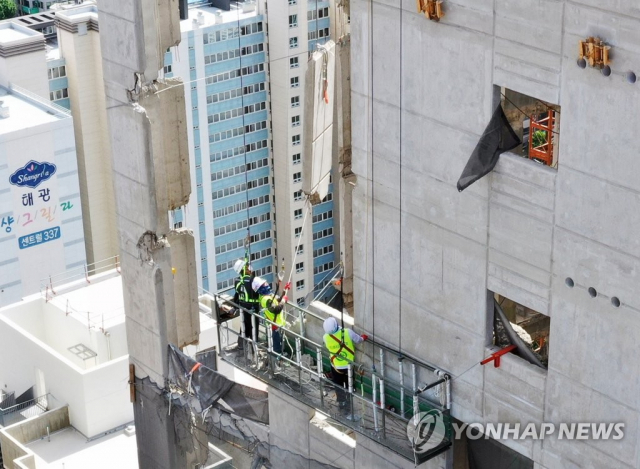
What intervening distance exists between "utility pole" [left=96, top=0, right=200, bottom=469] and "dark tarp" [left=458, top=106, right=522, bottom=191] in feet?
40.5

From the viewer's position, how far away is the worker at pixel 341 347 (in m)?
34.0

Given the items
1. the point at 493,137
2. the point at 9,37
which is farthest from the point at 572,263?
the point at 9,37

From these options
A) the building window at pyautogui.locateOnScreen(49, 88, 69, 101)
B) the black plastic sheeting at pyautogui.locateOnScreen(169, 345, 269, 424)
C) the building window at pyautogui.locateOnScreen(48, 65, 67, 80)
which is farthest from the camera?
the building window at pyautogui.locateOnScreen(49, 88, 69, 101)

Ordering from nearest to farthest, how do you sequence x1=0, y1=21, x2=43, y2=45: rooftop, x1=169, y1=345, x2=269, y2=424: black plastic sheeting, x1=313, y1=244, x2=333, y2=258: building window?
x1=169, y1=345, x2=269, y2=424: black plastic sheeting < x1=0, y1=21, x2=43, y2=45: rooftop < x1=313, y1=244, x2=333, y2=258: building window

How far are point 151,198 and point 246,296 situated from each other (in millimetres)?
4346

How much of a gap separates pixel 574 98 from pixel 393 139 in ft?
19.6

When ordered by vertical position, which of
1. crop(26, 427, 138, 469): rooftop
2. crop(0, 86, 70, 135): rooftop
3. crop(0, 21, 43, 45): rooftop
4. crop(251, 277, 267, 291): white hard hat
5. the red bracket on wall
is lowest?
crop(0, 86, 70, 135): rooftop

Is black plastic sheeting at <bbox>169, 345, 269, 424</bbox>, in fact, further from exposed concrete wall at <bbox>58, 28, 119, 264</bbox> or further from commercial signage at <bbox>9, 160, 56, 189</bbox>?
exposed concrete wall at <bbox>58, 28, 119, 264</bbox>

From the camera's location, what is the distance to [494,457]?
3331cm

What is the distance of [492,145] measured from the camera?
A: 2931 centimetres

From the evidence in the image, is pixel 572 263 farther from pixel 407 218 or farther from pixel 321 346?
pixel 321 346

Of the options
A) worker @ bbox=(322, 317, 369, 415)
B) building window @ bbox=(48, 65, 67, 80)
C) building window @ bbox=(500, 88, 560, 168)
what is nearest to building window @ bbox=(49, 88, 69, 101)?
building window @ bbox=(48, 65, 67, 80)

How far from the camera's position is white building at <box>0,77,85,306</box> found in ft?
341

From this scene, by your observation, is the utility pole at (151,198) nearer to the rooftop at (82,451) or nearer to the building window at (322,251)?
the rooftop at (82,451)
